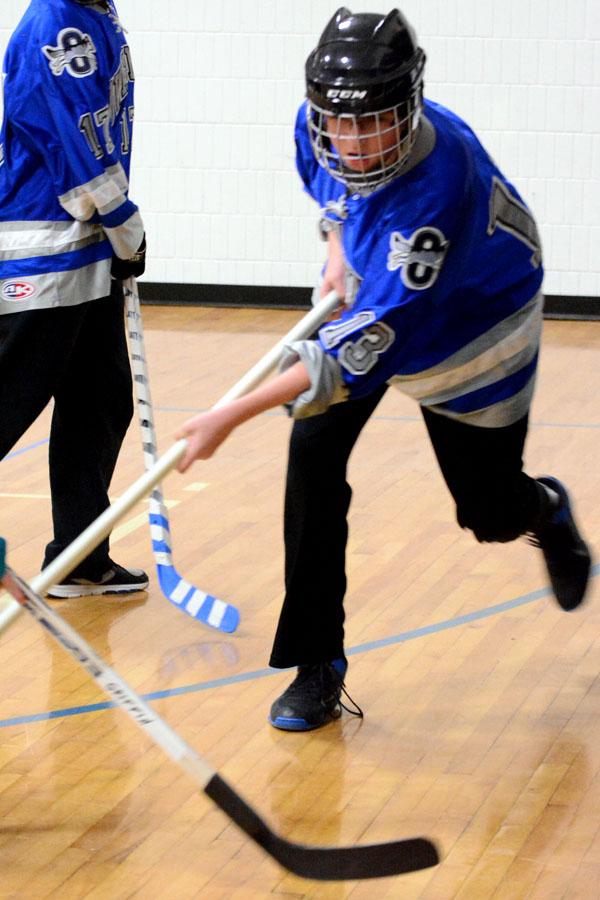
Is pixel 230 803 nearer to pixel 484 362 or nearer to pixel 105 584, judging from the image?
pixel 484 362

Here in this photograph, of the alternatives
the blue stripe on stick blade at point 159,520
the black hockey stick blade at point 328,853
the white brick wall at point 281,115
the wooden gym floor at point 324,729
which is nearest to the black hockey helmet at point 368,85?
the black hockey stick blade at point 328,853

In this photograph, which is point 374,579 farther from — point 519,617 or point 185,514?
point 185,514

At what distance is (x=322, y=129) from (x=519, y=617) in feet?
5.27

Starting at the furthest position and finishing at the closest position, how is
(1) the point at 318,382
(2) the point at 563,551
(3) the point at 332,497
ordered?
(2) the point at 563,551
(3) the point at 332,497
(1) the point at 318,382

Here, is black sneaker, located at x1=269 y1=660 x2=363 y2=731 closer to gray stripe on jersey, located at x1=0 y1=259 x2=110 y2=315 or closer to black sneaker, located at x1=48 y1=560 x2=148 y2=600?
black sneaker, located at x1=48 y1=560 x2=148 y2=600

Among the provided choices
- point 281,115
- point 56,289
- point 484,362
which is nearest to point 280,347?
point 484,362

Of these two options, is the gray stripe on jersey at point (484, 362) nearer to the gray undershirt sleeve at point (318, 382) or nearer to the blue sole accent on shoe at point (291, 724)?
the gray undershirt sleeve at point (318, 382)

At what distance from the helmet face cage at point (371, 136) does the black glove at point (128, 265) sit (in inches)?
48.7

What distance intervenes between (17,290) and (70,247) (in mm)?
167

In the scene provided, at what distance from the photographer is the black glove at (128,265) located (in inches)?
135

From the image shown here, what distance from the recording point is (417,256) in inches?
86.4

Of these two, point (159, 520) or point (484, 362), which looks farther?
point (159, 520)

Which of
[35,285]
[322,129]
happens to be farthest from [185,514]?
[322,129]

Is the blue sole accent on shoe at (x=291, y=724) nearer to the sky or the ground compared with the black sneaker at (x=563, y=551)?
nearer to the ground
